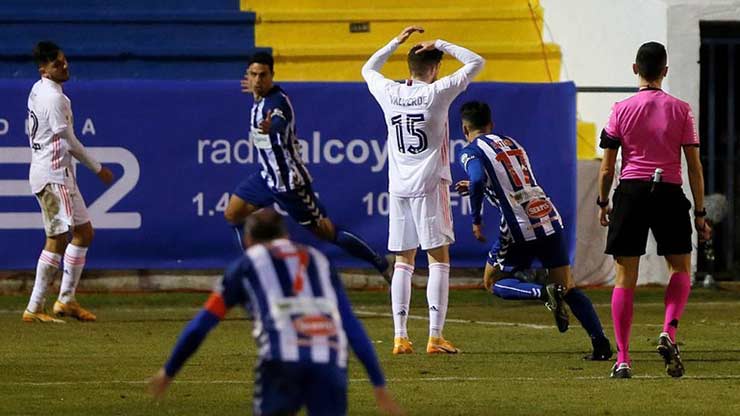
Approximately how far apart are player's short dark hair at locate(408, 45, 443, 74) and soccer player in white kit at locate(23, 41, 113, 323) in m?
3.37

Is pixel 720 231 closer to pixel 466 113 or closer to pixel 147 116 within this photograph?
pixel 147 116

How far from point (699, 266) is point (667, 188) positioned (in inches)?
328

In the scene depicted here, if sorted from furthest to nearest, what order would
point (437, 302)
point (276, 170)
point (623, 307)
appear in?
point (276, 170) → point (437, 302) → point (623, 307)

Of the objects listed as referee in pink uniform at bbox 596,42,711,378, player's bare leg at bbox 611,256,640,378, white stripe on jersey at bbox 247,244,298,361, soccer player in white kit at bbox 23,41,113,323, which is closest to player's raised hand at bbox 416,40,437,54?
referee in pink uniform at bbox 596,42,711,378

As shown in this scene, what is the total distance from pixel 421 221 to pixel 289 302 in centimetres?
562

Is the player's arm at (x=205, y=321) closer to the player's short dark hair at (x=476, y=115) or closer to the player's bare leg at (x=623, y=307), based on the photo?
the player's bare leg at (x=623, y=307)

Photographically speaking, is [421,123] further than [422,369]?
Yes

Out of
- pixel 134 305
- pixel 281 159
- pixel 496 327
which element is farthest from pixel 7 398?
pixel 134 305

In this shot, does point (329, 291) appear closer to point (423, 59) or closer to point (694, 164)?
point (694, 164)

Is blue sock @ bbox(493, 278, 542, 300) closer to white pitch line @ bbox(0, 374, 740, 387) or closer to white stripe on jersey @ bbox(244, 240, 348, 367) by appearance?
white pitch line @ bbox(0, 374, 740, 387)

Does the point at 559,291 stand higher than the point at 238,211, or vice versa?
the point at 238,211

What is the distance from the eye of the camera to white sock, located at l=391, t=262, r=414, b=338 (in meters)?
11.0

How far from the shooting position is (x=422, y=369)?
10.1 meters

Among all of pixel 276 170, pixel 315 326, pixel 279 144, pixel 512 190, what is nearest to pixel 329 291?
pixel 315 326
